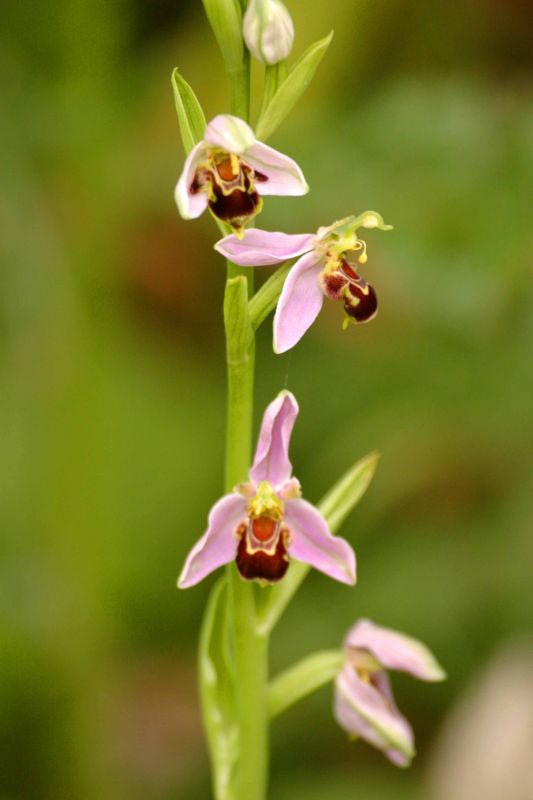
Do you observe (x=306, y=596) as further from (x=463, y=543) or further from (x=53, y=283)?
(x=53, y=283)

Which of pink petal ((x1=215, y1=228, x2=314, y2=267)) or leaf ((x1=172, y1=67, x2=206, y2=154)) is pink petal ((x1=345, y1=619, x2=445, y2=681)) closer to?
pink petal ((x1=215, y1=228, x2=314, y2=267))

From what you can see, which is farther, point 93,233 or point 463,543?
point 463,543

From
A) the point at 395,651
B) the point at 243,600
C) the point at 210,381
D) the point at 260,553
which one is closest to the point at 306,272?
the point at 260,553

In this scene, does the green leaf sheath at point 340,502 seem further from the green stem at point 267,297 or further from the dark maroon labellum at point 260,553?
the green stem at point 267,297

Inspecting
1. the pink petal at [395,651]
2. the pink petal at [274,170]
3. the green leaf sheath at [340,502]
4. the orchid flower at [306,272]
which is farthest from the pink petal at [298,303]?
the pink petal at [395,651]

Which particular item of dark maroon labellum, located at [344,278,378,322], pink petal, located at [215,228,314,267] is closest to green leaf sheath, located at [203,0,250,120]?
pink petal, located at [215,228,314,267]

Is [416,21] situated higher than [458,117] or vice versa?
[416,21]

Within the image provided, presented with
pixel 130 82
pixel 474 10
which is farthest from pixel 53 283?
pixel 474 10
